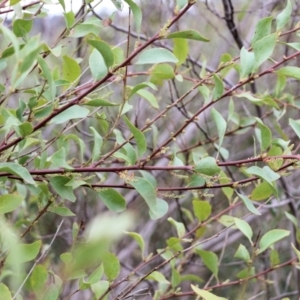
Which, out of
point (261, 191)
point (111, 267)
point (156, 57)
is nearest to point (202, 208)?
point (261, 191)

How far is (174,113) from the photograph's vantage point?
2.65 meters

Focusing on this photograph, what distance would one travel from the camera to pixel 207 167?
0.79m

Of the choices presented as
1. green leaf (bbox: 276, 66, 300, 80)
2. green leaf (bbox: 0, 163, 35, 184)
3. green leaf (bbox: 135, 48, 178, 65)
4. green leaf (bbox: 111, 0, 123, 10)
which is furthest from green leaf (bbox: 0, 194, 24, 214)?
green leaf (bbox: 276, 66, 300, 80)

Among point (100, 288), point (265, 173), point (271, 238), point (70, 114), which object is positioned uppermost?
point (70, 114)

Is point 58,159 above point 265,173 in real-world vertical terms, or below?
above

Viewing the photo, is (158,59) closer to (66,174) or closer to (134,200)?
(66,174)

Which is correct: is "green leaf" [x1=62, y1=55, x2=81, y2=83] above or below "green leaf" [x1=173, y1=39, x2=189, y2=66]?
above

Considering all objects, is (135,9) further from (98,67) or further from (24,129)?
(24,129)

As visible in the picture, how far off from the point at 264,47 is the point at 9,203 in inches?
17.9

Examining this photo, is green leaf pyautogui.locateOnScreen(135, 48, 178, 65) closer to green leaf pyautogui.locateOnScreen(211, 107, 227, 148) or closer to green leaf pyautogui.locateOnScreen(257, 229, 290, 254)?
green leaf pyautogui.locateOnScreen(211, 107, 227, 148)

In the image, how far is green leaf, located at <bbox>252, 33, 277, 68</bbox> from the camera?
0.80 meters

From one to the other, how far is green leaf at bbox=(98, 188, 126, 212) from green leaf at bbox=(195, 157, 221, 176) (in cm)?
14

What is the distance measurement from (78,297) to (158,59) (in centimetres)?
169

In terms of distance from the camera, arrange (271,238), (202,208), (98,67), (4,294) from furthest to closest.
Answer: (202,208) < (271,238) < (98,67) < (4,294)
